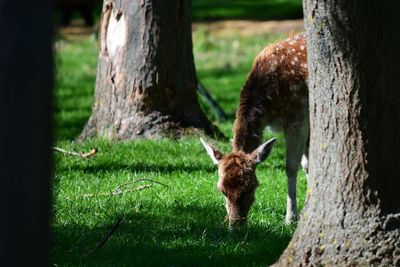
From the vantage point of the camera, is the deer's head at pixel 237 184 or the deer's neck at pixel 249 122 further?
the deer's neck at pixel 249 122

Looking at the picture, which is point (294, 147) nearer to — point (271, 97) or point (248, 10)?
point (271, 97)

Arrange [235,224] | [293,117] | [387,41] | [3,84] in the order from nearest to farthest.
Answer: [3,84] < [387,41] < [235,224] < [293,117]

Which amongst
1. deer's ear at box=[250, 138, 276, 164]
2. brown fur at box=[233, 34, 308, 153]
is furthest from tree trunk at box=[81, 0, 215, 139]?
deer's ear at box=[250, 138, 276, 164]

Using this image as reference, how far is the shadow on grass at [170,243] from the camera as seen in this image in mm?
8227

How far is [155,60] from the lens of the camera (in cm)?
1316

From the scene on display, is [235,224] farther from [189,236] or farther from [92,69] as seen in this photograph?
[92,69]

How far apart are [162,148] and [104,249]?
4288 mm

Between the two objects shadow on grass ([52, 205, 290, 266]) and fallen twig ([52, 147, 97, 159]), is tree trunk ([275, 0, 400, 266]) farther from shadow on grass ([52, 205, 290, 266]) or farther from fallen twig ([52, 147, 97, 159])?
fallen twig ([52, 147, 97, 159])

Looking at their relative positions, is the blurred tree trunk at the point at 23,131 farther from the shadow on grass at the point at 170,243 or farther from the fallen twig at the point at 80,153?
the fallen twig at the point at 80,153

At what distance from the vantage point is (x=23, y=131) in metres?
4.12

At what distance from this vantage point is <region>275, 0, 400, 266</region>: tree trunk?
7.05 metres

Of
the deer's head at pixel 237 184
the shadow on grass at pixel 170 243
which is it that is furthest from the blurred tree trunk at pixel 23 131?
the deer's head at pixel 237 184

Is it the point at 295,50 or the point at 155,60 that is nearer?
the point at 295,50

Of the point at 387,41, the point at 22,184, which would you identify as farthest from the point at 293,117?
the point at 22,184
